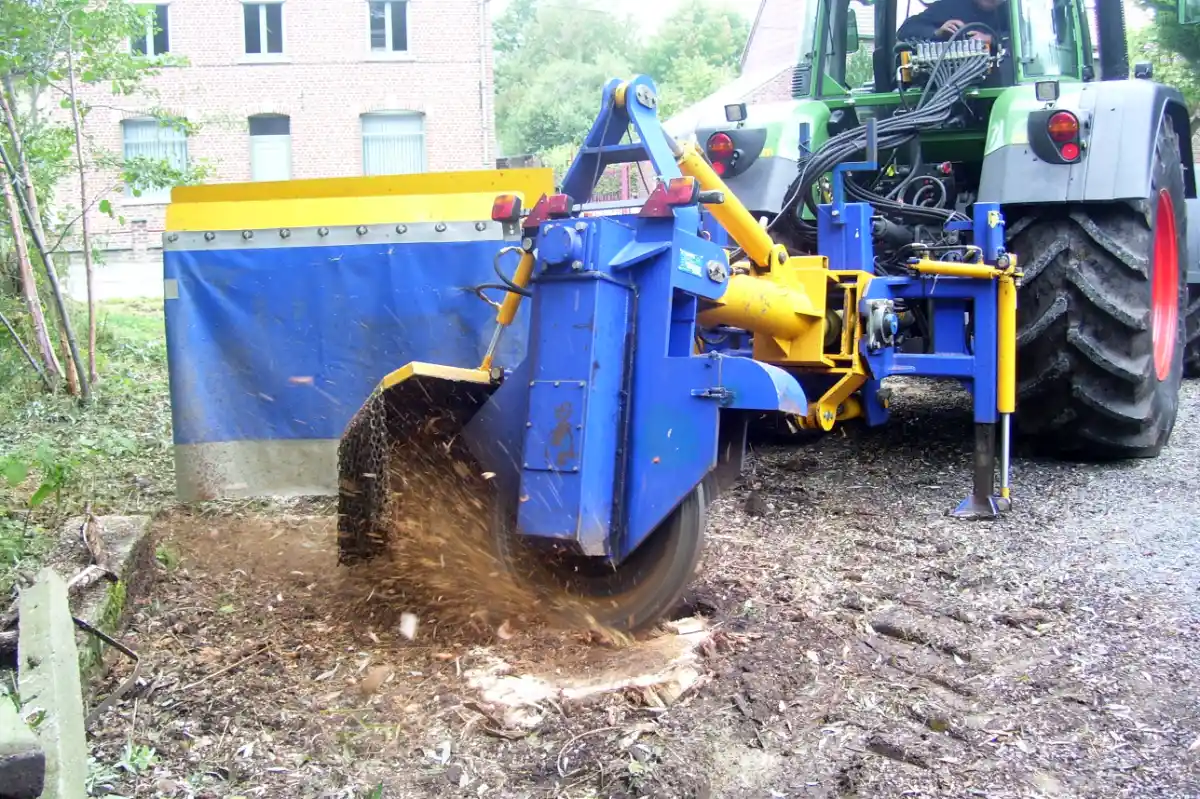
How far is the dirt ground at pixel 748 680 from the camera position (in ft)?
8.23

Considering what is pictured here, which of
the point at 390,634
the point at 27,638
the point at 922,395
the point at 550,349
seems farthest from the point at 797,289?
the point at 922,395

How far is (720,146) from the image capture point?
17.9ft

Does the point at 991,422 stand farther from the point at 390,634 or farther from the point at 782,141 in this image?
the point at 390,634

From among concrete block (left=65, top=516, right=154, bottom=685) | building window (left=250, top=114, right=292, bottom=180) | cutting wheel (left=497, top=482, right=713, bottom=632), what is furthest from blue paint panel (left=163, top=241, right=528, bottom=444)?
building window (left=250, top=114, right=292, bottom=180)

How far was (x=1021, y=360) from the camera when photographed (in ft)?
16.4

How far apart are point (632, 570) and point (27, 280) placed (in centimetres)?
522

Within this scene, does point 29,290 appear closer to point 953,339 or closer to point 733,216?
point 733,216

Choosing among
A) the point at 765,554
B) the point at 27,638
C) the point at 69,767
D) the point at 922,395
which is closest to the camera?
the point at 69,767

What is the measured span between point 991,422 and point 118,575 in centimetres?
317

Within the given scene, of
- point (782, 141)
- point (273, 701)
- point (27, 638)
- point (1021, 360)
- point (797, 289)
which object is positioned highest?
point (782, 141)

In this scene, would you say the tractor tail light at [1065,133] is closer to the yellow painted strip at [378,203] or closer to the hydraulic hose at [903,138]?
the hydraulic hose at [903,138]

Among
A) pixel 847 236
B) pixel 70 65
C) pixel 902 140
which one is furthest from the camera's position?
pixel 70 65

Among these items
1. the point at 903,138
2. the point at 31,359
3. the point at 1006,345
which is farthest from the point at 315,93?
the point at 1006,345

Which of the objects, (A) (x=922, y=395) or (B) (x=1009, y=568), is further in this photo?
(A) (x=922, y=395)
